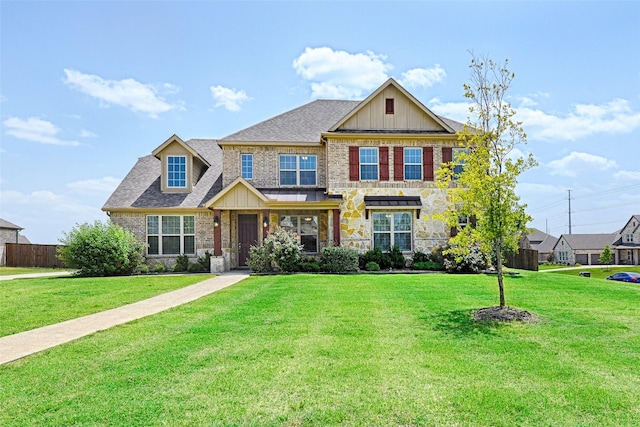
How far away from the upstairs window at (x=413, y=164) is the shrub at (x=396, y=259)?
3.58 metres

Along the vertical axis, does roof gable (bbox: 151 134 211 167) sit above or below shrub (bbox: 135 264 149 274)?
above

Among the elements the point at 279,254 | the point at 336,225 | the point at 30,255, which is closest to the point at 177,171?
the point at 279,254

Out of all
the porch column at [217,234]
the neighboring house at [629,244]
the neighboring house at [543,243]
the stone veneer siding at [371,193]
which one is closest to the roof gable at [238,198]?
the porch column at [217,234]

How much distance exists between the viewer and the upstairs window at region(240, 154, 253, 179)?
70.1 ft

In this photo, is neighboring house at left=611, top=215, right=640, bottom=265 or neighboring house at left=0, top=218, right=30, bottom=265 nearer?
neighboring house at left=0, top=218, right=30, bottom=265

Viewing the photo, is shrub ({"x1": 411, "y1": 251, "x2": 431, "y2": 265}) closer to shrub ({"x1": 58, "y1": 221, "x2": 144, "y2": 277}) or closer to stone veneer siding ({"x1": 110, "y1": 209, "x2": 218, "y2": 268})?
stone veneer siding ({"x1": 110, "y1": 209, "x2": 218, "y2": 268})

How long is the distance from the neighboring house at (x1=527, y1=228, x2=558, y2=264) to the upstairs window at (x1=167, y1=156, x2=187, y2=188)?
7516cm

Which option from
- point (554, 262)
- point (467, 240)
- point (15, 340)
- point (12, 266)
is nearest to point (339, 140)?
point (467, 240)

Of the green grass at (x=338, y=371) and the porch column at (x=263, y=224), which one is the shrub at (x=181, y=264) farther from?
the green grass at (x=338, y=371)

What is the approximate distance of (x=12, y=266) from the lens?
26.7 m

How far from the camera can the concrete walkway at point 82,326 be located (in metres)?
6.81

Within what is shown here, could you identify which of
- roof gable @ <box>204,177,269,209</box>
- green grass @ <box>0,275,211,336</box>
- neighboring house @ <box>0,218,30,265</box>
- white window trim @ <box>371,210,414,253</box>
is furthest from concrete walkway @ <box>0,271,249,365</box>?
neighboring house @ <box>0,218,30,265</box>

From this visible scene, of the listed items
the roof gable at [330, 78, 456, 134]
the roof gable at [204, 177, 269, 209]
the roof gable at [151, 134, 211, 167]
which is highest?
the roof gable at [330, 78, 456, 134]

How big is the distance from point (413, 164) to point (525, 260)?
28.8ft
